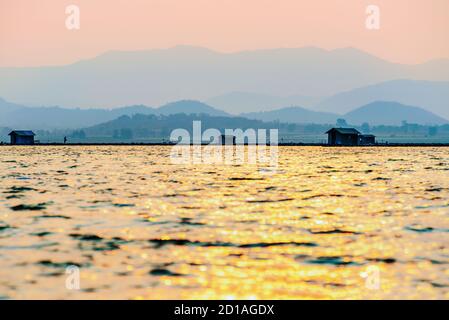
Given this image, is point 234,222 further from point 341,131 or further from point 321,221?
point 341,131

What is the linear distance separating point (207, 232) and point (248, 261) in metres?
4.91

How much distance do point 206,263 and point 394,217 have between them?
11472mm

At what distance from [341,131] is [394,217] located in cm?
17040

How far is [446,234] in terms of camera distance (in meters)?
20.7

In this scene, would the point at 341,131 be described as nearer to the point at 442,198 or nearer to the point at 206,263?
the point at 442,198

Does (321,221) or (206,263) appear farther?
(321,221)
